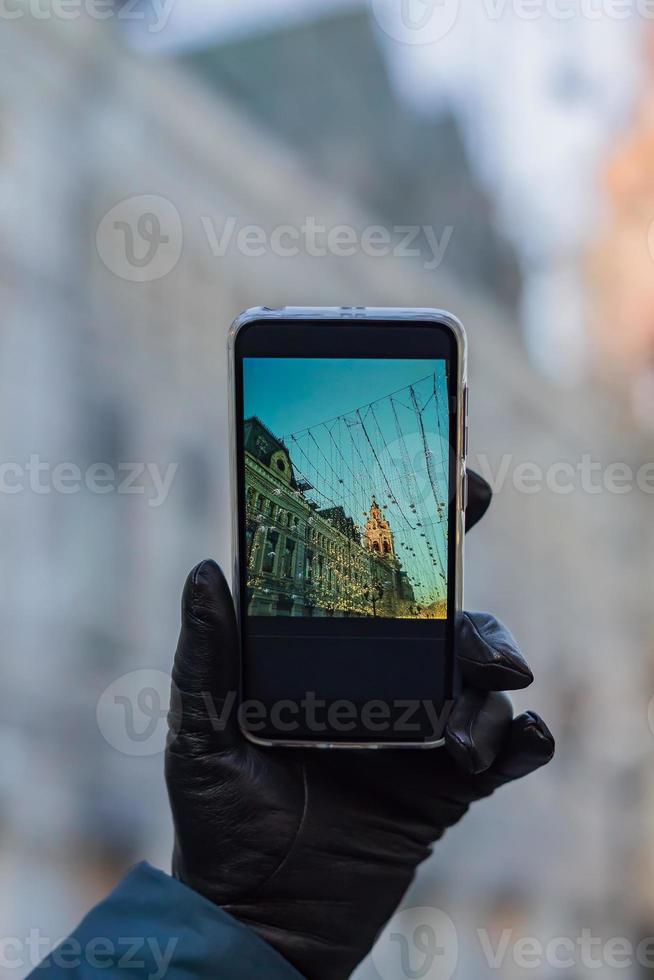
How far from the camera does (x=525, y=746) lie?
463mm

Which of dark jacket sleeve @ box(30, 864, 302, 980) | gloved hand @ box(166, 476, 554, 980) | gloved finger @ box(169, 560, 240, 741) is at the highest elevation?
gloved finger @ box(169, 560, 240, 741)

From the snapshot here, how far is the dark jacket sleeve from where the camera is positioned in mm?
442

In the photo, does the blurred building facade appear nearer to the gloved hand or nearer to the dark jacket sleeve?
the gloved hand

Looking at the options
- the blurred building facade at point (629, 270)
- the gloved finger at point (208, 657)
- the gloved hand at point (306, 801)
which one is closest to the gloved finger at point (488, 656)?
the gloved hand at point (306, 801)

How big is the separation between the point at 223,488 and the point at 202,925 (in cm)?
130

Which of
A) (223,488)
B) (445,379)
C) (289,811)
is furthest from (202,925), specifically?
(223,488)

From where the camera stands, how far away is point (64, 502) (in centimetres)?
170

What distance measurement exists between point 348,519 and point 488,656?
10 centimetres

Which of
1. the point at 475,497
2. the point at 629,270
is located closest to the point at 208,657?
the point at 475,497

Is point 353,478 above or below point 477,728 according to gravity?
above

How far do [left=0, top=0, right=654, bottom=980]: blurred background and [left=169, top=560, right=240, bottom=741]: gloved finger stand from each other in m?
0.98

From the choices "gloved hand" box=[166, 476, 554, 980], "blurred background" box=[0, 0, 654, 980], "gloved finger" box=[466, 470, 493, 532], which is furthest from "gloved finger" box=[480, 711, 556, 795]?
"blurred background" box=[0, 0, 654, 980]

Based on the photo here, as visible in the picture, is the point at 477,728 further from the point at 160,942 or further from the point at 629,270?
the point at 629,270

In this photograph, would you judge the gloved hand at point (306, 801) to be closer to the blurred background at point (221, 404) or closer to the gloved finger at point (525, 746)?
the gloved finger at point (525, 746)
